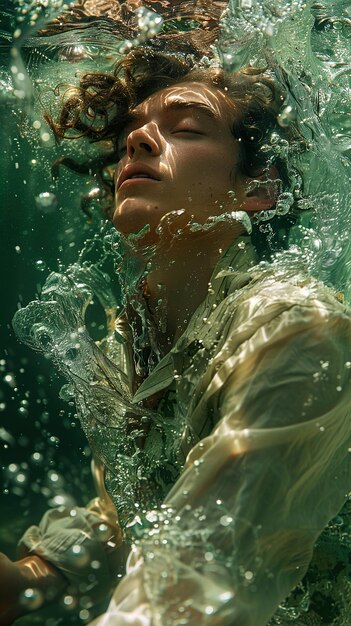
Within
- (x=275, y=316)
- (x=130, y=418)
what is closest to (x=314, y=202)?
(x=130, y=418)

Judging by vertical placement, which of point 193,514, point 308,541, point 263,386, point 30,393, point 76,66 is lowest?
point 30,393

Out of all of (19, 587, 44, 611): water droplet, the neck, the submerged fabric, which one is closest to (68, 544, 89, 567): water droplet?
(19, 587, 44, 611): water droplet

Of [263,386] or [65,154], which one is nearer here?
[263,386]

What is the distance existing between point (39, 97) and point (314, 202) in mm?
1765

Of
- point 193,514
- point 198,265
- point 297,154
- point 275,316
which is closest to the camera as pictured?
point 193,514

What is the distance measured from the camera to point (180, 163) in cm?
226

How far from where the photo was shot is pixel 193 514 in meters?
1.25

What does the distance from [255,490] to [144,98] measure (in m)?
1.90

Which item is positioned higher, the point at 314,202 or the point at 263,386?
the point at 263,386

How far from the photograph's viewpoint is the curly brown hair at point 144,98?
2.55m

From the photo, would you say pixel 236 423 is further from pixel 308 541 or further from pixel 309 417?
pixel 308 541

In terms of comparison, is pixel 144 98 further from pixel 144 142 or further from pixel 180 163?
pixel 180 163

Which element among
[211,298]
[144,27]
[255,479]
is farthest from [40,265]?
[255,479]

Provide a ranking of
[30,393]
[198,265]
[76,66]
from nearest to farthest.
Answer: [198,265] → [76,66] → [30,393]
